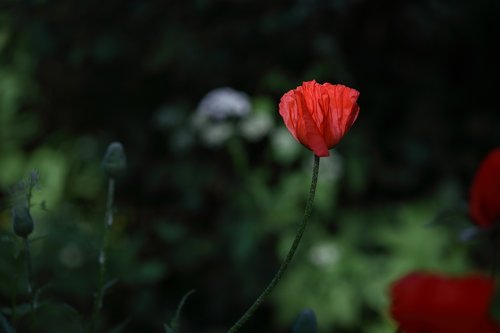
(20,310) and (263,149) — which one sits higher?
(20,310)

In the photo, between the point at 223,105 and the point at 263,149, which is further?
the point at 263,149

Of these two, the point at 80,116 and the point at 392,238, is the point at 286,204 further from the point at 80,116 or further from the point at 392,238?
the point at 80,116

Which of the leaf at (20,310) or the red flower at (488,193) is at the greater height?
the red flower at (488,193)

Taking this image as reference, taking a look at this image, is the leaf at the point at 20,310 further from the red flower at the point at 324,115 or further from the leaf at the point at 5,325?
the red flower at the point at 324,115

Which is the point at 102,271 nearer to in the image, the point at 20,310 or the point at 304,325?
the point at 20,310

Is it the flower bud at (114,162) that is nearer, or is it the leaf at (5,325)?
the leaf at (5,325)

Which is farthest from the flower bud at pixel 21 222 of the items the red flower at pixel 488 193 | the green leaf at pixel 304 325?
the red flower at pixel 488 193

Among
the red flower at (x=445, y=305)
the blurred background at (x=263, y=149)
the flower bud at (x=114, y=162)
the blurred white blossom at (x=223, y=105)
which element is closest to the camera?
the red flower at (x=445, y=305)

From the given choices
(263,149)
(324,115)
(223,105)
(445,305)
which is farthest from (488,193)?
(263,149)
